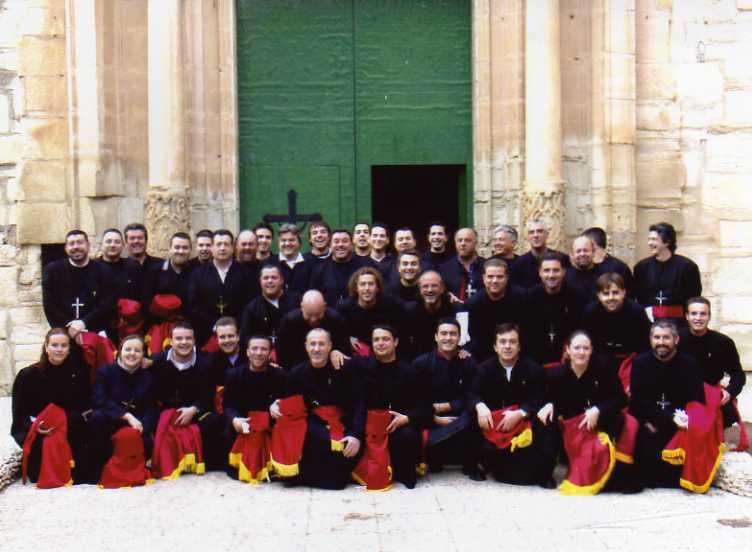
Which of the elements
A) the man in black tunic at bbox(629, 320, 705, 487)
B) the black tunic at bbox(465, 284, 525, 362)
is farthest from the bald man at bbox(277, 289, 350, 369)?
the man in black tunic at bbox(629, 320, 705, 487)

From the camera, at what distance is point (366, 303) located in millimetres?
7539

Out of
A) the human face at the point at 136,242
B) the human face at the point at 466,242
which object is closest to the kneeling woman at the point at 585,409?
the human face at the point at 466,242

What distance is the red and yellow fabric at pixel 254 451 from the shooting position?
7.11 m

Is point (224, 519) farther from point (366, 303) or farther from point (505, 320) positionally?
point (505, 320)

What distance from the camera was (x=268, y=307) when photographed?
780 cm

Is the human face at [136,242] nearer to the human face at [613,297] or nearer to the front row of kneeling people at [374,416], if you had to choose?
the front row of kneeling people at [374,416]

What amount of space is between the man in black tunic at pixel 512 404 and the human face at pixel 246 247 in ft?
7.05

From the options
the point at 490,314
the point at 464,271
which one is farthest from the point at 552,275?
the point at 464,271

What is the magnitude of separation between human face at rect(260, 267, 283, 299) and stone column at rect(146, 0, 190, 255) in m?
2.23

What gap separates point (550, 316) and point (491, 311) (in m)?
0.42

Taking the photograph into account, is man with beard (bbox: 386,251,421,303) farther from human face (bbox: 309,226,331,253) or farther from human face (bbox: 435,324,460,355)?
human face (bbox: 309,226,331,253)

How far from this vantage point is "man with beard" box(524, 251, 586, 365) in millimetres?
7617

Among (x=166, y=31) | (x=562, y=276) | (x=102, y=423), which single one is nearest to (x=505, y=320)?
(x=562, y=276)

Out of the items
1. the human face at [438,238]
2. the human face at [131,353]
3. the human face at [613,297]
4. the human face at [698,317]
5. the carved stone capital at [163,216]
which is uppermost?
the carved stone capital at [163,216]
